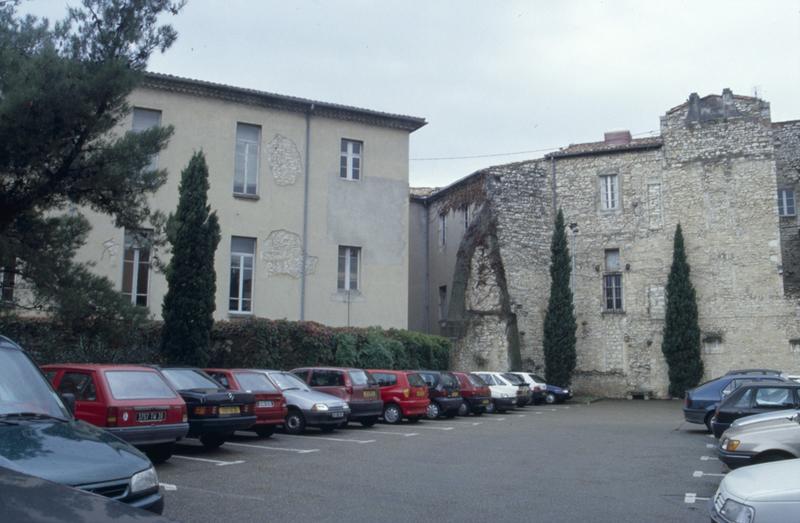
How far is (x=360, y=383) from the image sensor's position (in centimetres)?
1841

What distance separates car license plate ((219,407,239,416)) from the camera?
42.5 feet

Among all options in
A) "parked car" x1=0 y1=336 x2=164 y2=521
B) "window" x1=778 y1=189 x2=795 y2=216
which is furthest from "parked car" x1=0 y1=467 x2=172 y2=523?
"window" x1=778 y1=189 x2=795 y2=216

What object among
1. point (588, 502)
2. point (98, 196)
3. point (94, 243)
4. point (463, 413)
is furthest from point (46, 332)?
point (588, 502)

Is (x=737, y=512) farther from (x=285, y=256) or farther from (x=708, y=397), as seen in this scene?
(x=285, y=256)

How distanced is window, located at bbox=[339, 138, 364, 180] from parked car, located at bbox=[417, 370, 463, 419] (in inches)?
340

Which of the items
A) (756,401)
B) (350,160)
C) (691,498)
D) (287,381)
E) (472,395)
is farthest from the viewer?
(350,160)

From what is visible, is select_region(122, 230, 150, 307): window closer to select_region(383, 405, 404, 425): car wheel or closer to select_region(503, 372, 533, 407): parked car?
select_region(383, 405, 404, 425): car wheel

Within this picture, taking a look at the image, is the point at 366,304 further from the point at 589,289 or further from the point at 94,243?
the point at 589,289

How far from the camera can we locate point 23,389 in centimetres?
641

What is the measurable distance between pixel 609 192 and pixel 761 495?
32.0m

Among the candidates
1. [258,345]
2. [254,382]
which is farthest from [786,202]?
[254,382]

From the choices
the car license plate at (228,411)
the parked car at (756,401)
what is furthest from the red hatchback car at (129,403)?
the parked car at (756,401)

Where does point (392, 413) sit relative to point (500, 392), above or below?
below

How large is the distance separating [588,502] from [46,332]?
14637 millimetres
